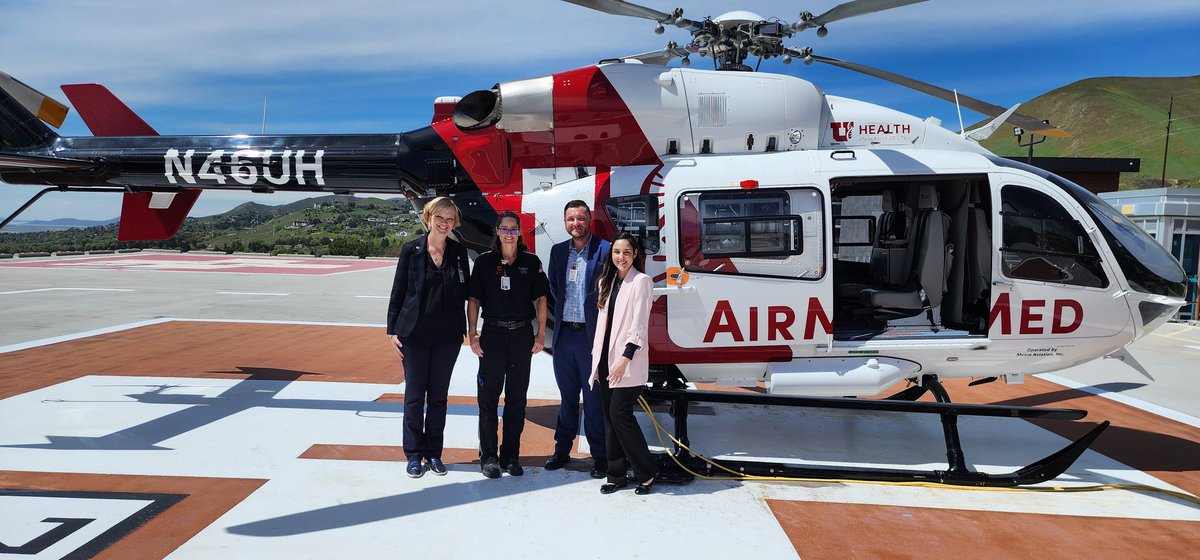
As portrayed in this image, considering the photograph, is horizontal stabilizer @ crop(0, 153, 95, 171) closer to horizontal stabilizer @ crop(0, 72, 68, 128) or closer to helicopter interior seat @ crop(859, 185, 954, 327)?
horizontal stabilizer @ crop(0, 72, 68, 128)

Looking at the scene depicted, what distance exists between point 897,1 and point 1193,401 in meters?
5.71

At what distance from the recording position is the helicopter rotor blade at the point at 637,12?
537 centimetres

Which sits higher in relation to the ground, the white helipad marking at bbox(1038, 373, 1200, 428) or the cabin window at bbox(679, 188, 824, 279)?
the cabin window at bbox(679, 188, 824, 279)

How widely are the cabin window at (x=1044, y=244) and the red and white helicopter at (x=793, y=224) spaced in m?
0.02

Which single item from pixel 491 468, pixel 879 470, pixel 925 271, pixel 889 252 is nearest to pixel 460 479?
pixel 491 468

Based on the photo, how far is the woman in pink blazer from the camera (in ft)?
12.6

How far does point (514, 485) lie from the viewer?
13.8 ft

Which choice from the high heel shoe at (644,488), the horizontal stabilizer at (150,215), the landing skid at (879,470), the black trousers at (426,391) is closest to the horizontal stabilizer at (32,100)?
the horizontal stabilizer at (150,215)

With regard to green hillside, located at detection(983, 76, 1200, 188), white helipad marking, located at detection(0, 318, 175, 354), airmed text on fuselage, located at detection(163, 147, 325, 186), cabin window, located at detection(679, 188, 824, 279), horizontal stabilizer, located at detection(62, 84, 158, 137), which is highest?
green hillside, located at detection(983, 76, 1200, 188)

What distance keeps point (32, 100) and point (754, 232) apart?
23.1 ft

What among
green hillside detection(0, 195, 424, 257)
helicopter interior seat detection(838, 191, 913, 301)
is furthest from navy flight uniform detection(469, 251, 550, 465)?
green hillside detection(0, 195, 424, 257)

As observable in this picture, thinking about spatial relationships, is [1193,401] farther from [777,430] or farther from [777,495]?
[777,495]

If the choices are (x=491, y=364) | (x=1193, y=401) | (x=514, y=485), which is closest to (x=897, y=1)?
(x=491, y=364)

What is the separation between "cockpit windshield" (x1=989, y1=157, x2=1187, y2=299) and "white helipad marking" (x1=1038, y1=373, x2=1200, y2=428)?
1988 millimetres
